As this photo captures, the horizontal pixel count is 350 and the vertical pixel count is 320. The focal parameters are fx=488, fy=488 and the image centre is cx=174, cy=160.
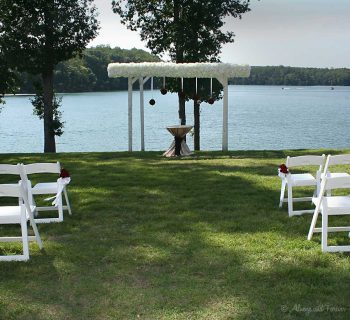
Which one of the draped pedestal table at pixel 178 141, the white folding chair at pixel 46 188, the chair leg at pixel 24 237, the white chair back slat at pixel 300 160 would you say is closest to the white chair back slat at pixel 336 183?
the white chair back slat at pixel 300 160

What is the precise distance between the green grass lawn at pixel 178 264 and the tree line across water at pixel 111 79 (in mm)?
15972

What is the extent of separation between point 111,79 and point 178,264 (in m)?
90.7

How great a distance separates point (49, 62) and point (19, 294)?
677 inches

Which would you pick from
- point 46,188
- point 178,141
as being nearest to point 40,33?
point 178,141

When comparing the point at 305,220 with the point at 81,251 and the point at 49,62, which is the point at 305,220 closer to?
the point at 81,251

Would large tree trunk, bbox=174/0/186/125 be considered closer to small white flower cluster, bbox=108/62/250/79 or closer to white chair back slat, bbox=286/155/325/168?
small white flower cluster, bbox=108/62/250/79

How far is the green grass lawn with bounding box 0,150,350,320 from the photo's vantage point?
4.45 meters

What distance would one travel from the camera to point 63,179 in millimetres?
7484

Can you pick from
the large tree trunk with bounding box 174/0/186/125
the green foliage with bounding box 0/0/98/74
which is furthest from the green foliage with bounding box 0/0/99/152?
the large tree trunk with bounding box 174/0/186/125

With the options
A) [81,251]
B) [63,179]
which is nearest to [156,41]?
[63,179]

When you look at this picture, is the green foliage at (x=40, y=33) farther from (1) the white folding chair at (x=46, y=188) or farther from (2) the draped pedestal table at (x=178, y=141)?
(1) the white folding chair at (x=46, y=188)

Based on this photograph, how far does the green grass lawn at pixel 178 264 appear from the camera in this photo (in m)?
4.45

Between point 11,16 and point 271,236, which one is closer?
point 271,236

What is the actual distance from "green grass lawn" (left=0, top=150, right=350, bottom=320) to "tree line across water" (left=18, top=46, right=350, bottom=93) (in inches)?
629
